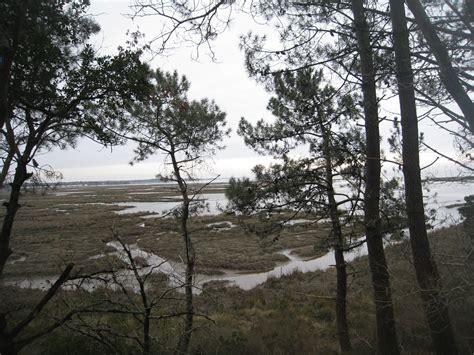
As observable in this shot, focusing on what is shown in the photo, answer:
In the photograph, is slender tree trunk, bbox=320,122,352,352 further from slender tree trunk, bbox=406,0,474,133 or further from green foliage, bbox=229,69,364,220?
slender tree trunk, bbox=406,0,474,133

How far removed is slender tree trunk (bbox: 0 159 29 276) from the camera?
338cm

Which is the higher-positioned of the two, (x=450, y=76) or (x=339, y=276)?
(x=450, y=76)

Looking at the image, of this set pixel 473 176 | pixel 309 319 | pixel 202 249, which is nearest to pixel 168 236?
pixel 202 249

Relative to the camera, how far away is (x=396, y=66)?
391 cm

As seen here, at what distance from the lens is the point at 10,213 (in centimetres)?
400

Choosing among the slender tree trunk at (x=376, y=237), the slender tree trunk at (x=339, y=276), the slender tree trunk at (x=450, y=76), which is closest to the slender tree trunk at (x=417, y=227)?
the slender tree trunk at (x=376, y=237)

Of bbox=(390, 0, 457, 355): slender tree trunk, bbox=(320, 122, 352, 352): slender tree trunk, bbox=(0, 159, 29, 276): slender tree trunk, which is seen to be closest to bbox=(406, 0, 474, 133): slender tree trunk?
bbox=(390, 0, 457, 355): slender tree trunk

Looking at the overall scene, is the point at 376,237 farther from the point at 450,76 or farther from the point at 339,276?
the point at 450,76

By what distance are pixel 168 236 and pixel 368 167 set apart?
23542 mm

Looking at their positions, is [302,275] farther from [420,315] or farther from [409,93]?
[409,93]

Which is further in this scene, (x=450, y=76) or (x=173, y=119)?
(x=173, y=119)

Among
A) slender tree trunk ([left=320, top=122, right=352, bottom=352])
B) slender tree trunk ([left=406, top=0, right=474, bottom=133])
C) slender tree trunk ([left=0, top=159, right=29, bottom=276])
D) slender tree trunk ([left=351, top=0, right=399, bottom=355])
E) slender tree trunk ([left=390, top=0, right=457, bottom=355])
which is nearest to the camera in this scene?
slender tree trunk ([left=406, top=0, right=474, bottom=133])

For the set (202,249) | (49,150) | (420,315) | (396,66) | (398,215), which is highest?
(396,66)

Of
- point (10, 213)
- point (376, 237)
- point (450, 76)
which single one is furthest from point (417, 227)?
point (10, 213)
